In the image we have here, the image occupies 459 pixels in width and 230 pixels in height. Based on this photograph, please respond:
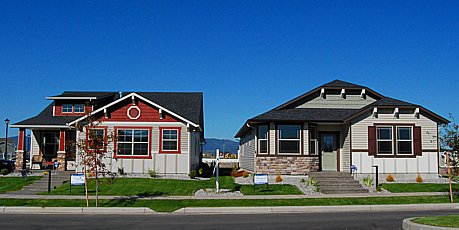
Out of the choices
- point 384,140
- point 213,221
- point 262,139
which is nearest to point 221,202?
point 213,221

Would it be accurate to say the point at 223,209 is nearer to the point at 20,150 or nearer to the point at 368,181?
the point at 368,181

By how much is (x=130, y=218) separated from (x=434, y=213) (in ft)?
34.7

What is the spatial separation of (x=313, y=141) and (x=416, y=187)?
5.90 m

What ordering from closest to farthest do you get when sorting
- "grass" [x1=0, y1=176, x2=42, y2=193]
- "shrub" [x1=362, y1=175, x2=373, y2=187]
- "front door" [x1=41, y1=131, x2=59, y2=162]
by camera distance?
1. "grass" [x1=0, y1=176, x2=42, y2=193]
2. "shrub" [x1=362, y1=175, x2=373, y2=187]
3. "front door" [x1=41, y1=131, x2=59, y2=162]

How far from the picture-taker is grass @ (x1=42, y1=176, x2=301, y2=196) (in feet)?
70.4

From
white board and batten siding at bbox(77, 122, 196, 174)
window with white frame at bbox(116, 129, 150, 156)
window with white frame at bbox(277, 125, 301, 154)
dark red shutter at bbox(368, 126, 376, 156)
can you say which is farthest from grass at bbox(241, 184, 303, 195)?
window with white frame at bbox(116, 129, 150, 156)

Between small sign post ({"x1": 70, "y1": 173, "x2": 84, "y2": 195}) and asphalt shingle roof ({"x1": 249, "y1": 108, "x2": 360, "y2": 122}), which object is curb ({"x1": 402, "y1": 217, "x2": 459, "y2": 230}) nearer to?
asphalt shingle roof ({"x1": 249, "y1": 108, "x2": 360, "y2": 122})

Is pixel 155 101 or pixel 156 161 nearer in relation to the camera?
pixel 156 161

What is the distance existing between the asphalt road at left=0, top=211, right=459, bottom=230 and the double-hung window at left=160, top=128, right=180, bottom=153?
34.1 ft

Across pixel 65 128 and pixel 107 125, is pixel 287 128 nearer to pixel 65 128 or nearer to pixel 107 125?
pixel 107 125

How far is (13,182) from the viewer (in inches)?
961

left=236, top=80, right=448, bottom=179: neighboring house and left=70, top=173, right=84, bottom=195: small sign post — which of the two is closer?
left=70, top=173, right=84, bottom=195: small sign post

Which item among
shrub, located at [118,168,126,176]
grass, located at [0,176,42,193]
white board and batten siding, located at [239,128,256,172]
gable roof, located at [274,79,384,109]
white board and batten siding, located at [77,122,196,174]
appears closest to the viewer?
grass, located at [0,176,42,193]

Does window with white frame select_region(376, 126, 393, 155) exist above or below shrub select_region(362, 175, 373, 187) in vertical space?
above
